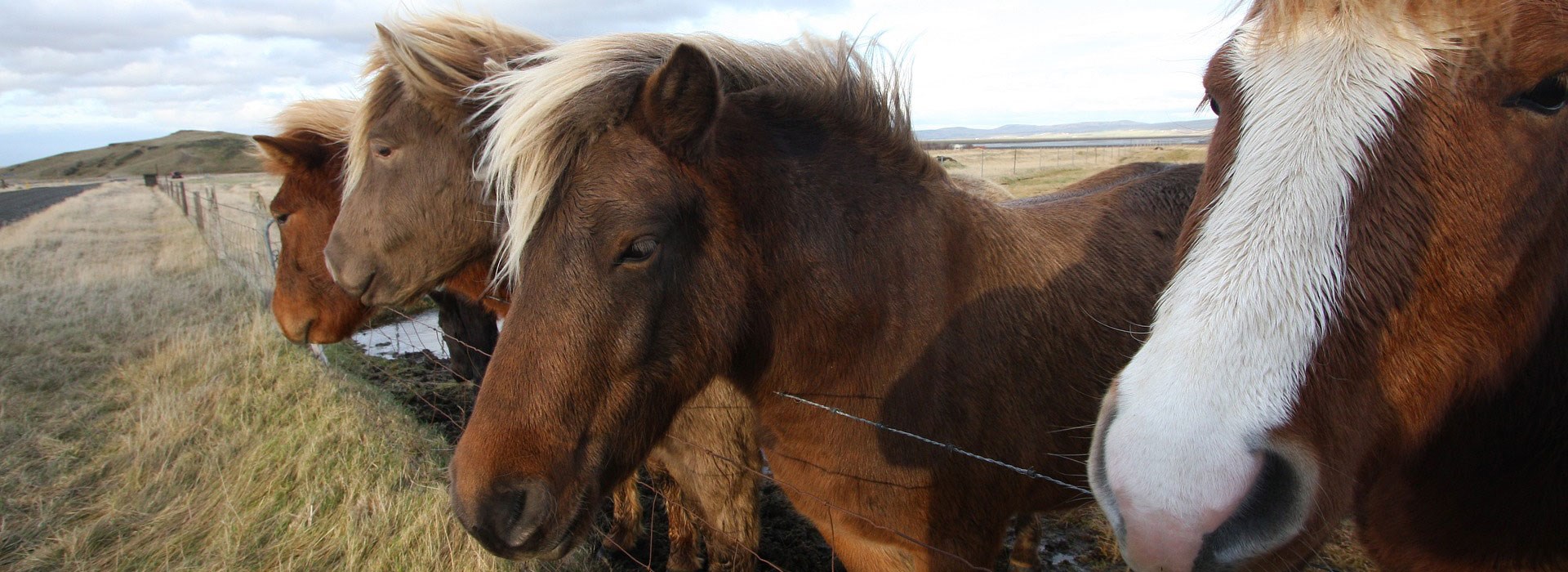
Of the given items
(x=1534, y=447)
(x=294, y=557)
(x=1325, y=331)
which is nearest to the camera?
(x=1325, y=331)

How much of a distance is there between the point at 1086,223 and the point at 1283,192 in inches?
73.6

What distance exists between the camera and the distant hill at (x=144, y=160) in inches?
2923

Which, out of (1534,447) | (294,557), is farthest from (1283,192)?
(294,557)

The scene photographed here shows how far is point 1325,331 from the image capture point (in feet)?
3.79

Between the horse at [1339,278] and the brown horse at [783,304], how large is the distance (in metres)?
1.01

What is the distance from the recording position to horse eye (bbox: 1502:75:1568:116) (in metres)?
1.14

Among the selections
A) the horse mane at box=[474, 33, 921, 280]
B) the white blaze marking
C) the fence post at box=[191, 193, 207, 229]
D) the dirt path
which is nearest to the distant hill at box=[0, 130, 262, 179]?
the dirt path

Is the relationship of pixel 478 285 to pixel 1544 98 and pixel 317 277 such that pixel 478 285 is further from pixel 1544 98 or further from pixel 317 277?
pixel 1544 98

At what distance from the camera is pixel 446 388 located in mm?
6457

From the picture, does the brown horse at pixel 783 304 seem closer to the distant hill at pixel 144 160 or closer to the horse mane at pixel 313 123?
the horse mane at pixel 313 123

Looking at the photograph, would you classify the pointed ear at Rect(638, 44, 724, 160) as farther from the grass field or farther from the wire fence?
the grass field

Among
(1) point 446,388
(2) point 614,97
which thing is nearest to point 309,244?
(1) point 446,388

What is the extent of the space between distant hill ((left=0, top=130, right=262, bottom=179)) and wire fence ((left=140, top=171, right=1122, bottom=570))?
73.3m

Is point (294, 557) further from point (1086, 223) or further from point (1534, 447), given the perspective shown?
point (1534, 447)
